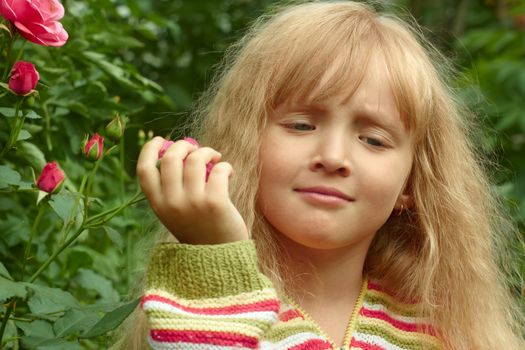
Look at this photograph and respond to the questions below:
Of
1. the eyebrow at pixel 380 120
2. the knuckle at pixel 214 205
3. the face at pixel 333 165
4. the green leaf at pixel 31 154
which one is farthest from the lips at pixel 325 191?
the green leaf at pixel 31 154

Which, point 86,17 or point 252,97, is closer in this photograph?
point 252,97

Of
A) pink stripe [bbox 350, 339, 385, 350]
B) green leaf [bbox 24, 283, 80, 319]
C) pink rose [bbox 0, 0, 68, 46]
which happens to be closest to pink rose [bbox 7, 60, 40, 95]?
pink rose [bbox 0, 0, 68, 46]

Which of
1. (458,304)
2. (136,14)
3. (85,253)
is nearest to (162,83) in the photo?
(136,14)

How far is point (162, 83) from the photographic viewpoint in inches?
132

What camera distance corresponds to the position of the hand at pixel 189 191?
3.93 feet

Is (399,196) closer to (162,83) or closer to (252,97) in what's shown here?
(252,97)

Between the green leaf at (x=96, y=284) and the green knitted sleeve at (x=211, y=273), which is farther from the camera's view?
the green leaf at (x=96, y=284)

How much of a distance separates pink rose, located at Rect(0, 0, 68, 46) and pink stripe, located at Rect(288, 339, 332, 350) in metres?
0.58

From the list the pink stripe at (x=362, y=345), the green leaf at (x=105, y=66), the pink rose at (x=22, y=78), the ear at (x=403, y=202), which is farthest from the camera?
the green leaf at (x=105, y=66)

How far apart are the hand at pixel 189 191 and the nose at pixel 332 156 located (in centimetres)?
20

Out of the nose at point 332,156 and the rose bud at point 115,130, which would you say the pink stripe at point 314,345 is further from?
the rose bud at point 115,130

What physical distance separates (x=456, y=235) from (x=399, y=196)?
0.46ft

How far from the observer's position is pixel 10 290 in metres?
1.21

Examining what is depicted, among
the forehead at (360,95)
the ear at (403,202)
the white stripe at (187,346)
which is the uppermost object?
the forehead at (360,95)
